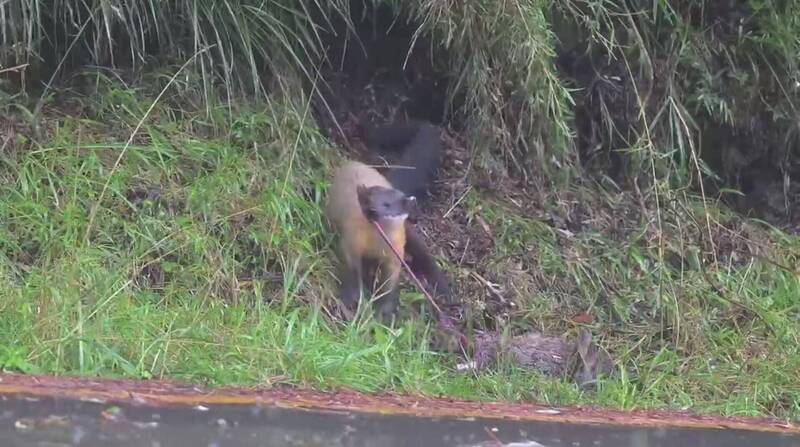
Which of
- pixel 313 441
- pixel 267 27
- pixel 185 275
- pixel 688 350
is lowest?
pixel 688 350

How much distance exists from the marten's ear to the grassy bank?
277 mm

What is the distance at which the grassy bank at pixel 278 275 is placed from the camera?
4203 mm

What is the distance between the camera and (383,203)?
5355 millimetres

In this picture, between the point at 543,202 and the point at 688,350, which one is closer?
the point at 688,350

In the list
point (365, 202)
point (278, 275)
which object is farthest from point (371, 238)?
point (278, 275)

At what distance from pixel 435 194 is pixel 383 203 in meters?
0.91

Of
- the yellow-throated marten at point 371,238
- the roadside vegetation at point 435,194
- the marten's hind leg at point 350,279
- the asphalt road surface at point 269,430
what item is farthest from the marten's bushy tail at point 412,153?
the asphalt road surface at point 269,430

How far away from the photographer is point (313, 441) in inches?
118

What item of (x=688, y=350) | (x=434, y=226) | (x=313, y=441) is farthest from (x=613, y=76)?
(x=313, y=441)

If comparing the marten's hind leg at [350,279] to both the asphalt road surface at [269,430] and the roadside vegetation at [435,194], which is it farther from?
the asphalt road surface at [269,430]

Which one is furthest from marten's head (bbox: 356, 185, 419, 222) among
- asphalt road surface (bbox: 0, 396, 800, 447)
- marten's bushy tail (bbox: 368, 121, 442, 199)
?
asphalt road surface (bbox: 0, 396, 800, 447)

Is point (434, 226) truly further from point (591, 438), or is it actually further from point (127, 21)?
point (591, 438)

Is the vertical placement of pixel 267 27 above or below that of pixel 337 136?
above

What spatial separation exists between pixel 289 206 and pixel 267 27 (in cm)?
101
